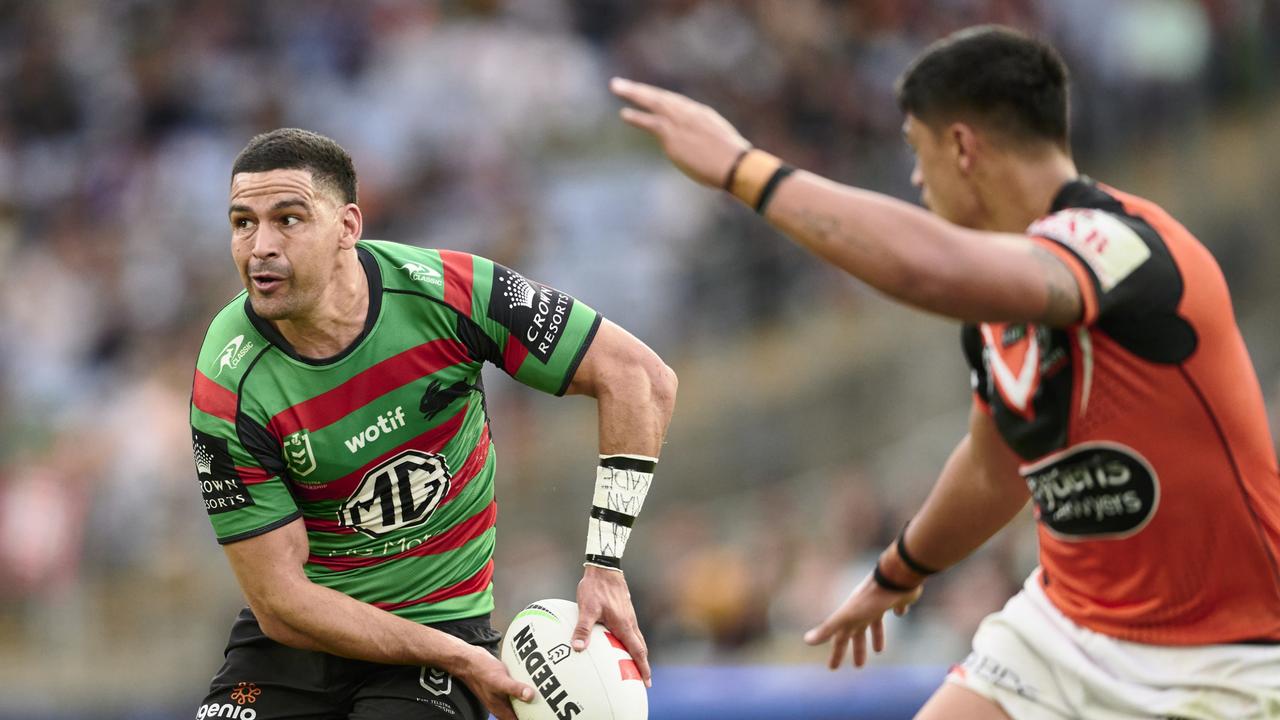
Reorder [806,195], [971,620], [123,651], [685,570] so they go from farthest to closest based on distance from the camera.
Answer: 1. [123,651]
2. [685,570]
3. [971,620]
4. [806,195]

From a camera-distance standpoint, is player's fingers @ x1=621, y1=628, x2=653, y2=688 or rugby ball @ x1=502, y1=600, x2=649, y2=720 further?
player's fingers @ x1=621, y1=628, x2=653, y2=688

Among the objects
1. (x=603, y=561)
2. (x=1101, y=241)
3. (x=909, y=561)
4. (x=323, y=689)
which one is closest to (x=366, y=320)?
(x=603, y=561)

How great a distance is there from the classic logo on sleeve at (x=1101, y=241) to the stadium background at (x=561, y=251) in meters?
6.30

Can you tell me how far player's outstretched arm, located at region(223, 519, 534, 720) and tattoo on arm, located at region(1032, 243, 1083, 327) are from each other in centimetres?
199

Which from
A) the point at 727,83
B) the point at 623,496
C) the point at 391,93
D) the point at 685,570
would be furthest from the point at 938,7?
the point at 623,496

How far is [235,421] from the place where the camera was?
4.72 m

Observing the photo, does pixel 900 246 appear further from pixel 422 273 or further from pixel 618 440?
pixel 422 273

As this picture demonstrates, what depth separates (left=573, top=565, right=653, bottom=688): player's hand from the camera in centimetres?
486

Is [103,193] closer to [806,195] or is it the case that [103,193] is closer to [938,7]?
[938,7]

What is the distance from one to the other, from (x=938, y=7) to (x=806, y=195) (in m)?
11.9

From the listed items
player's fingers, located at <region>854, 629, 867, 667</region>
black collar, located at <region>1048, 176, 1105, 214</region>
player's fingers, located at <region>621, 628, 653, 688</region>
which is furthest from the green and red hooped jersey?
black collar, located at <region>1048, 176, 1105, 214</region>

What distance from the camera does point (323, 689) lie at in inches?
195

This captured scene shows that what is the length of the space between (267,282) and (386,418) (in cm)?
53

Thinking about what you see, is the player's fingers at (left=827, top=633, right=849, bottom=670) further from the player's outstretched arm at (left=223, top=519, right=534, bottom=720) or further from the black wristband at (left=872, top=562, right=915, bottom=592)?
the player's outstretched arm at (left=223, top=519, right=534, bottom=720)
